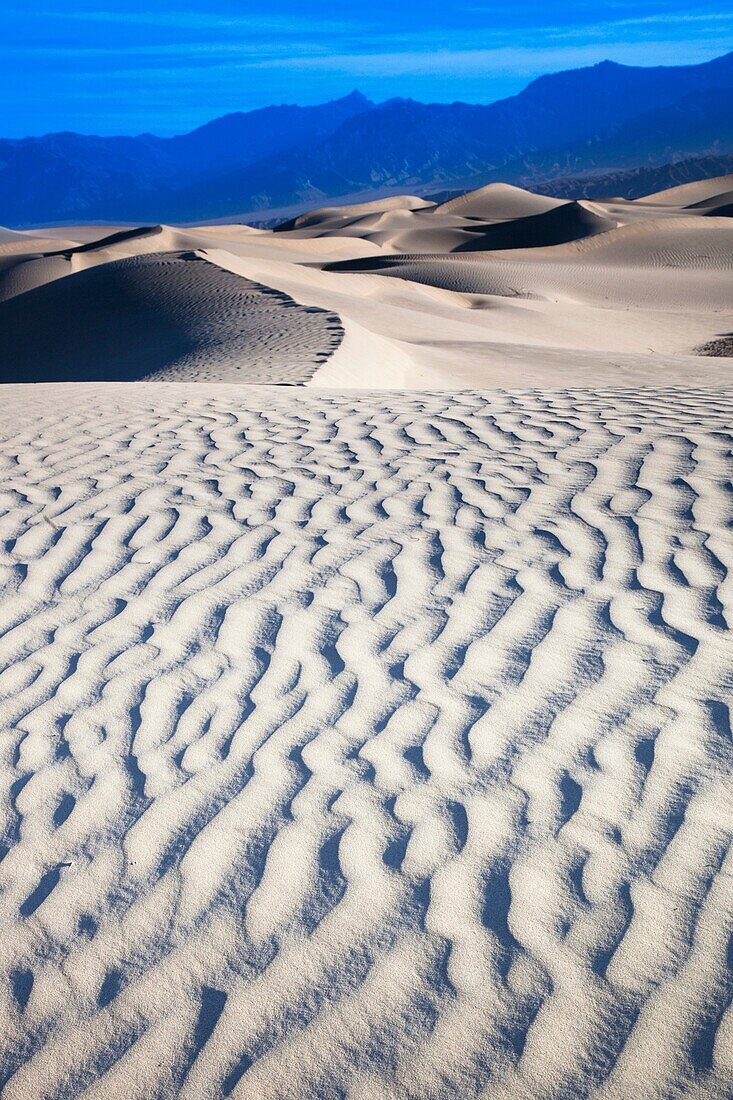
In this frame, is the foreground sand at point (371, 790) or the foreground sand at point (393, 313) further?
the foreground sand at point (393, 313)

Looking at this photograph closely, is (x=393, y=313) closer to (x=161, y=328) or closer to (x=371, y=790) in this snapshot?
(x=161, y=328)

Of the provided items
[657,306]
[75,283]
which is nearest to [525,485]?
[75,283]

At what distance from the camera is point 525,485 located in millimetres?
4742

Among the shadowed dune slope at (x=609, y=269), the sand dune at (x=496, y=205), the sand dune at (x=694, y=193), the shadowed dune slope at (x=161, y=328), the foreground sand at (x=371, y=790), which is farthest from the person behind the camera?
the sand dune at (x=694, y=193)

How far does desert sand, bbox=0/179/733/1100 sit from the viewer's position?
1979 millimetres

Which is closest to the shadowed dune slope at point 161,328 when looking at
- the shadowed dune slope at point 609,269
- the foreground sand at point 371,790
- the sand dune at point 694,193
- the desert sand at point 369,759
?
the desert sand at point 369,759

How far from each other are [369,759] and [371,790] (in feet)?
0.45

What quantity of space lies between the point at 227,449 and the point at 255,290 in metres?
11.3

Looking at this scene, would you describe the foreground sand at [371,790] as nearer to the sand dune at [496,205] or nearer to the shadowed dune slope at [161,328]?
the shadowed dune slope at [161,328]

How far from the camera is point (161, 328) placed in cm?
1485

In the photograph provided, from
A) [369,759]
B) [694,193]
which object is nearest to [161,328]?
[369,759]

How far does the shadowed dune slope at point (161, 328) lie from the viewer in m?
11.7

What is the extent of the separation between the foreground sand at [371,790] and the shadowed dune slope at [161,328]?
568cm

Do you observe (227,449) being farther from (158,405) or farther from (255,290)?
(255,290)
